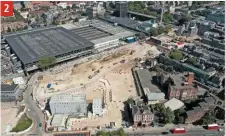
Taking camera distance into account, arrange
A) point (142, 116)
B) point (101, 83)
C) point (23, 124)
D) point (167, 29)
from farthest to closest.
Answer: point (167, 29) < point (101, 83) < point (23, 124) < point (142, 116)

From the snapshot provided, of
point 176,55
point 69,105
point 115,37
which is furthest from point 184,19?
point 69,105

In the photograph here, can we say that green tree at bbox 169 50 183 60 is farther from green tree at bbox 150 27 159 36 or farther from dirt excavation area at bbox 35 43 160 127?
green tree at bbox 150 27 159 36

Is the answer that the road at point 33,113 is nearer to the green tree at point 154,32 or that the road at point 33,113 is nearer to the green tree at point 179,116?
the green tree at point 179,116

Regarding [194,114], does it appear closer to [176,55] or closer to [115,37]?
[176,55]

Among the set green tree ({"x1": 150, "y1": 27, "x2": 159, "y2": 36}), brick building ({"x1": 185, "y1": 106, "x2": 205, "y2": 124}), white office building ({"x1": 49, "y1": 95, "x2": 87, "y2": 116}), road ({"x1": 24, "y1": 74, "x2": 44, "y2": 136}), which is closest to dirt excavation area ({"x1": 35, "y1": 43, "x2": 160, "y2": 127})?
road ({"x1": 24, "y1": 74, "x2": 44, "y2": 136})

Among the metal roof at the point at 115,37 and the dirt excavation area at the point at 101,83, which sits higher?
the metal roof at the point at 115,37

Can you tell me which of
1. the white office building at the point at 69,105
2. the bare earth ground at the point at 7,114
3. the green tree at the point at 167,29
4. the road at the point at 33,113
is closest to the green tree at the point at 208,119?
the white office building at the point at 69,105
